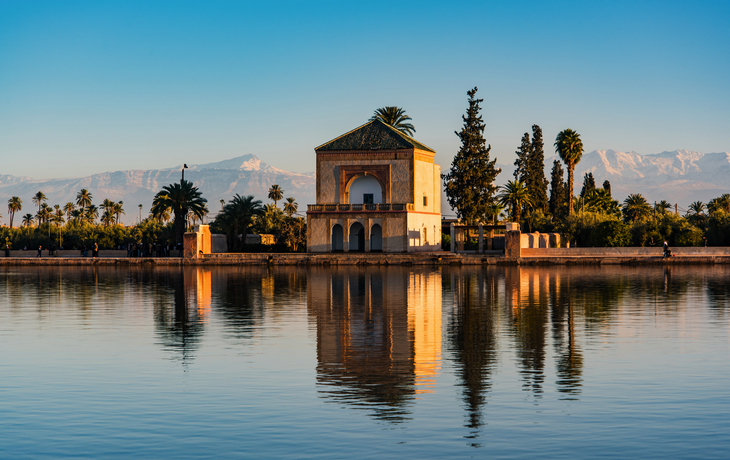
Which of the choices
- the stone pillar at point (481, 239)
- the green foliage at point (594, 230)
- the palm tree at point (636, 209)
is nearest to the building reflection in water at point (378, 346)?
the stone pillar at point (481, 239)

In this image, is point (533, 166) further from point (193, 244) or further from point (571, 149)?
point (193, 244)

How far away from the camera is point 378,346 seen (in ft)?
42.5

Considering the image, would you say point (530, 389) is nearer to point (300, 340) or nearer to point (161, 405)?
point (161, 405)

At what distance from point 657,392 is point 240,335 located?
26.7 ft

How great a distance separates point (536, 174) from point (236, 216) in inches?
1185

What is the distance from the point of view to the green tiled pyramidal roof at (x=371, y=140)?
180 feet

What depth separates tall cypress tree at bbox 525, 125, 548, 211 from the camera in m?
70.6

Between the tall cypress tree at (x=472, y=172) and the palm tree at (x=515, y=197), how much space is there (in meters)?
9.36

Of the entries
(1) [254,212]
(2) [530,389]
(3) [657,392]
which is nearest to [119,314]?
(2) [530,389]

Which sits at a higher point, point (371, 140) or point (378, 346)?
point (371, 140)

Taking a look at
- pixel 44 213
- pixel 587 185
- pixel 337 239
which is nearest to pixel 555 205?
pixel 587 185

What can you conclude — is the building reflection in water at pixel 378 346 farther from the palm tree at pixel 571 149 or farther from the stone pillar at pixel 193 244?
the palm tree at pixel 571 149

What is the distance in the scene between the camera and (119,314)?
1877 cm

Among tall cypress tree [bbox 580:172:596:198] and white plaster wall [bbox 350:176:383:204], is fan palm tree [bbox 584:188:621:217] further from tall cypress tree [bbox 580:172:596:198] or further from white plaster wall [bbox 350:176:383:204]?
white plaster wall [bbox 350:176:383:204]
